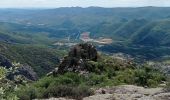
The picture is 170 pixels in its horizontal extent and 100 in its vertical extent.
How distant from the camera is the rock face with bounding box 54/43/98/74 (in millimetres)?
42688

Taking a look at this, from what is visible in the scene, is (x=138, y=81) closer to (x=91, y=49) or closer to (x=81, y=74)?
(x=81, y=74)

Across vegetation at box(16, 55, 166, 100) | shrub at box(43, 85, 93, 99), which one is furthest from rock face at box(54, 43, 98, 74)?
shrub at box(43, 85, 93, 99)

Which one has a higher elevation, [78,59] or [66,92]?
[66,92]

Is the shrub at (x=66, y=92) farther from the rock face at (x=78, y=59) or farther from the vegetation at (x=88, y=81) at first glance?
the rock face at (x=78, y=59)

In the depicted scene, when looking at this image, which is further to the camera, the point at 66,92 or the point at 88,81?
the point at 88,81

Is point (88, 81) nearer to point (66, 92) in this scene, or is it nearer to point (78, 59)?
point (66, 92)

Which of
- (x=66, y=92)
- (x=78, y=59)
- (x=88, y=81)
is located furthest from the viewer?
(x=78, y=59)

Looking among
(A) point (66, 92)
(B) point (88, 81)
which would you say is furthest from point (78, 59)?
(A) point (66, 92)

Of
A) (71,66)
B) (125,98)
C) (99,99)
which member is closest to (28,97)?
(99,99)

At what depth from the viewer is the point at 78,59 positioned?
44938mm

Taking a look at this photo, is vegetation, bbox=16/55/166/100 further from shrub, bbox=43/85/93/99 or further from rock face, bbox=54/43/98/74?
rock face, bbox=54/43/98/74

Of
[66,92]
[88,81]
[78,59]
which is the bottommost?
[78,59]

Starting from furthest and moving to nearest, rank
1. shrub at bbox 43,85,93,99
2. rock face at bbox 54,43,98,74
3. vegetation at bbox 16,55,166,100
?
rock face at bbox 54,43,98,74 < vegetation at bbox 16,55,166,100 < shrub at bbox 43,85,93,99

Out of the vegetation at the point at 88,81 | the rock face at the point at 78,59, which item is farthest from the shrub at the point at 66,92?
the rock face at the point at 78,59
